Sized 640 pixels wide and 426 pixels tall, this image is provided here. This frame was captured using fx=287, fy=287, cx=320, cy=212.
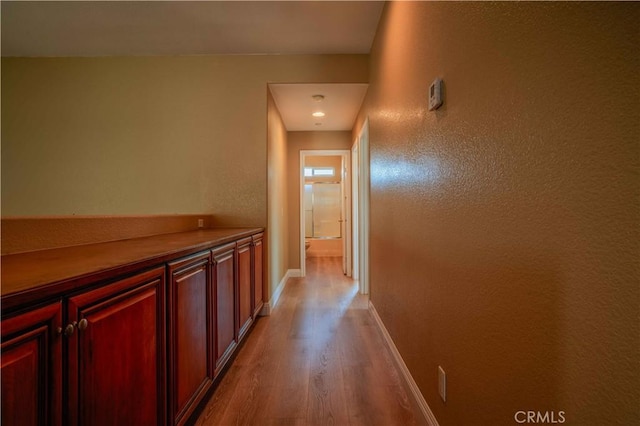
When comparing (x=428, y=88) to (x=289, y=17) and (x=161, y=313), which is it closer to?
(x=161, y=313)

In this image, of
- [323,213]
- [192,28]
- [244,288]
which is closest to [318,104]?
[192,28]

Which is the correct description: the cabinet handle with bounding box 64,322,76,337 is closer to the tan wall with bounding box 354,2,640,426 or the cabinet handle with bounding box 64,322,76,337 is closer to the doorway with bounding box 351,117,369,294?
the tan wall with bounding box 354,2,640,426

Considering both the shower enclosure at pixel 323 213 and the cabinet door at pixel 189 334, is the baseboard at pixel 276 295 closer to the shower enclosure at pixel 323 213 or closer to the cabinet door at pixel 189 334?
the cabinet door at pixel 189 334

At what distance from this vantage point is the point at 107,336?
33.5 inches

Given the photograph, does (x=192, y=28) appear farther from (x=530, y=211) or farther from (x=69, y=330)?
(x=530, y=211)

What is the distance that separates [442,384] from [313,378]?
2.89 ft

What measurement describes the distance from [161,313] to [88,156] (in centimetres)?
271

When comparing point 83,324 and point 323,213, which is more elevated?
point 323,213

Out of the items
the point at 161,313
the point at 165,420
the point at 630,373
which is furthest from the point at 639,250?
the point at 165,420

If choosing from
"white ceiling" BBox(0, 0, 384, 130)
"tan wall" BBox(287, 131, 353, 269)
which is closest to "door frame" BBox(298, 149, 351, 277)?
"tan wall" BBox(287, 131, 353, 269)

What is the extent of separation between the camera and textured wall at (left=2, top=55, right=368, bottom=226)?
2.92 m

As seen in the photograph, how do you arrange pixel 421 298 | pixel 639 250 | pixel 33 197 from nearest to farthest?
pixel 639 250, pixel 421 298, pixel 33 197

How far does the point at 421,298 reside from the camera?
1442mm

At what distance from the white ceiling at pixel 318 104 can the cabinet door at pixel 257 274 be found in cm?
163
